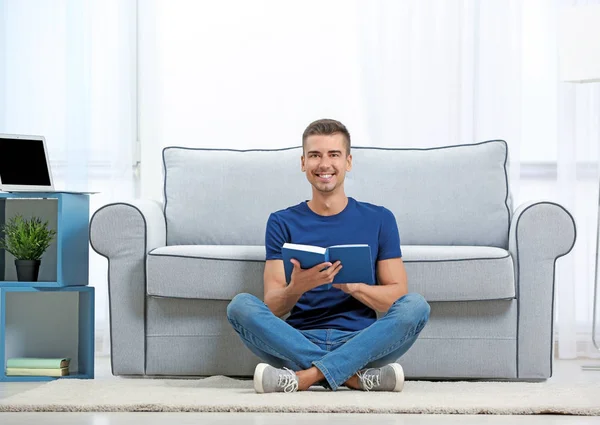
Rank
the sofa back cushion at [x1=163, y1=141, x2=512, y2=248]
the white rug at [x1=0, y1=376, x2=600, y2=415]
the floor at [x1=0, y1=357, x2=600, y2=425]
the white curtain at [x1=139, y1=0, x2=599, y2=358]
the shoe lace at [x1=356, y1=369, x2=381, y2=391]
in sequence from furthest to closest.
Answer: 1. the white curtain at [x1=139, y1=0, x2=599, y2=358]
2. the sofa back cushion at [x1=163, y1=141, x2=512, y2=248]
3. the shoe lace at [x1=356, y1=369, x2=381, y2=391]
4. the white rug at [x1=0, y1=376, x2=600, y2=415]
5. the floor at [x1=0, y1=357, x2=600, y2=425]

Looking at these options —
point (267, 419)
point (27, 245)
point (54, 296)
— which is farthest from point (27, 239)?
point (267, 419)

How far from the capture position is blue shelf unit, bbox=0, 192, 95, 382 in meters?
3.38

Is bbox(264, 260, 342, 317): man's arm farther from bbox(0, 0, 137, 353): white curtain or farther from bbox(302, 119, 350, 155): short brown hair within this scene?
bbox(0, 0, 137, 353): white curtain

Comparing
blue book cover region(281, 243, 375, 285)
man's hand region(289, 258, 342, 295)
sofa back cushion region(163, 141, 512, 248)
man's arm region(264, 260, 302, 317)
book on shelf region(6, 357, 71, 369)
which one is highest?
sofa back cushion region(163, 141, 512, 248)

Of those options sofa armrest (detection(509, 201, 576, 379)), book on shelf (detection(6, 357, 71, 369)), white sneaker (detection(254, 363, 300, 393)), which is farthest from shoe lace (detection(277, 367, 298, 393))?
book on shelf (detection(6, 357, 71, 369))

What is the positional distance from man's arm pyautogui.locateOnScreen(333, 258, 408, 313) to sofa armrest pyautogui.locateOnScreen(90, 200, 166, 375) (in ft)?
2.74

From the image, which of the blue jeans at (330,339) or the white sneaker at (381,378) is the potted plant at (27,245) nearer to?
the blue jeans at (330,339)

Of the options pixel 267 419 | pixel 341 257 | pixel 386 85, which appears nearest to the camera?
pixel 267 419

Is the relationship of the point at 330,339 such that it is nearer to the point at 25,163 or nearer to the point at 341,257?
the point at 341,257

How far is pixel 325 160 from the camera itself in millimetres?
2893

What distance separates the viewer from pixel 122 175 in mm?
4629

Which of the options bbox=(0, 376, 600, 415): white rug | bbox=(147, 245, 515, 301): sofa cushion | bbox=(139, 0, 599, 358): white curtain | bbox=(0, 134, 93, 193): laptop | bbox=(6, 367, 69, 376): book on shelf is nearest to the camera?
bbox=(0, 376, 600, 415): white rug

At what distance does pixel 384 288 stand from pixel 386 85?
1919mm

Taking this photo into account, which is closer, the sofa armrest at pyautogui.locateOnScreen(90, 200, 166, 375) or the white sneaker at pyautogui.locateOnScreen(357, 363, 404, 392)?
the white sneaker at pyautogui.locateOnScreen(357, 363, 404, 392)
